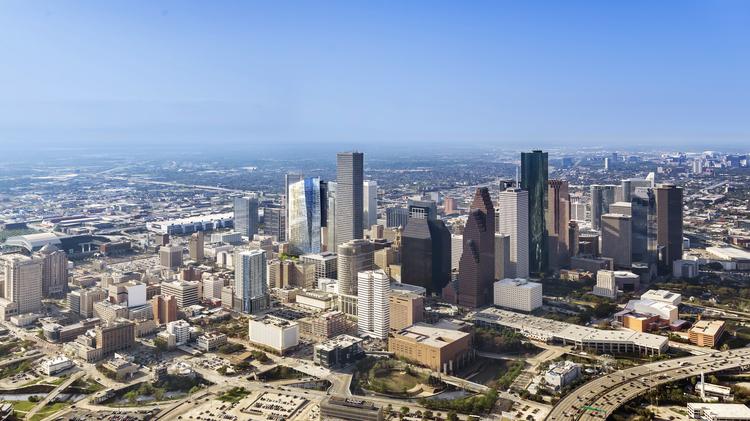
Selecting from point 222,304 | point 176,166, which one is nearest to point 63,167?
point 176,166

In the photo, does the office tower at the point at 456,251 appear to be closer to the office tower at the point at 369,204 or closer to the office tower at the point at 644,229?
the office tower at the point at 644,229

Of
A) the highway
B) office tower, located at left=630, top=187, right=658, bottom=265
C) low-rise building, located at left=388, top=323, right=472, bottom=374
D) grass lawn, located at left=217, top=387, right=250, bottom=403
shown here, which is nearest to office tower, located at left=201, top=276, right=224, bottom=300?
low-rise building, located at left=388, top=323, right=472, bottom=374

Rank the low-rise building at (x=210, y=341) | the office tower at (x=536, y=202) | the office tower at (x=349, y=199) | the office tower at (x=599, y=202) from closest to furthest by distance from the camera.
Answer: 1. the low-rise building at (x=210, y=341)
2. the office tower at (x=536, y=202)
3. the office tower at (x=349, y=199)
4. the office tower at (x=599, y=202)

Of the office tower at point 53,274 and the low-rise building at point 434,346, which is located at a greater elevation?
the office tower at point 53,274

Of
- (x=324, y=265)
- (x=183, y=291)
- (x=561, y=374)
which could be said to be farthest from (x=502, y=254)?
(x=183, y=291)

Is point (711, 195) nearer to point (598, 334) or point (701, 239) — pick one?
point (701, 239)

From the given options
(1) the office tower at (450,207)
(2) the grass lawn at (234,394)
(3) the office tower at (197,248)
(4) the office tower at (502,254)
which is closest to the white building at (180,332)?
(2) the grass lawn at (234,394)

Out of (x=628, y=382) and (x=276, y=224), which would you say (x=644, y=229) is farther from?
(x=276, y=224)
